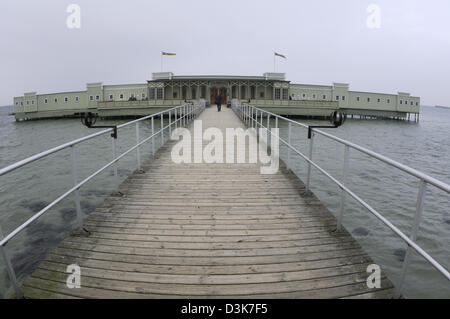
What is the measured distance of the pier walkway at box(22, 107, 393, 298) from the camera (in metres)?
2.69

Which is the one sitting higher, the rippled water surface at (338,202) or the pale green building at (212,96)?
the pale green building at (212,96)

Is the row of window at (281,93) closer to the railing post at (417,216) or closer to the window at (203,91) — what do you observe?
the window at (203,91)

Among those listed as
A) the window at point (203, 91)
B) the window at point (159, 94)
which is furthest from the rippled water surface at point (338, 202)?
the window at point (159, 94)

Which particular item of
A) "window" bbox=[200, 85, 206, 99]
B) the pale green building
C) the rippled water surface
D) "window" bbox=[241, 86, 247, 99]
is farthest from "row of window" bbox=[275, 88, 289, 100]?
the rippled water surface

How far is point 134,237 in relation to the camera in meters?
3.62

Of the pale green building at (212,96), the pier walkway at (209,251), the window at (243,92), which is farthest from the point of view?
the window at (243,92)

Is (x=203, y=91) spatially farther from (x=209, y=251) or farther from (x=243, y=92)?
(x=209, y=251)

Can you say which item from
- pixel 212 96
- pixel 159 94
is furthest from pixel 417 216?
pixel 159 94

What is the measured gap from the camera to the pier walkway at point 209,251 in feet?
8.83

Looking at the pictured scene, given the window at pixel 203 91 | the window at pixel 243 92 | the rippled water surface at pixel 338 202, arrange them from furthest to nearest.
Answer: the window at pixel 243 92
the window at pixel 203 91
the rippled water surface at pixel 338 202

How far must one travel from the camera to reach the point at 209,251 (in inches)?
131

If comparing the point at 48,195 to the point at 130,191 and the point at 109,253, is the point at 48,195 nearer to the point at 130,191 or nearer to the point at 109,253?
the point at 130,191

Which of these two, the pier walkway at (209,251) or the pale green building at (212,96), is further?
the pale green building at (212,96)
